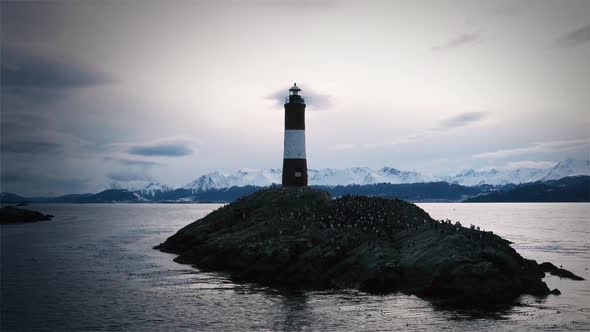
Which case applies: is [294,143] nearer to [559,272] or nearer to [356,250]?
[356,250]

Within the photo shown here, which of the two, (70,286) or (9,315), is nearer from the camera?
(9,315)

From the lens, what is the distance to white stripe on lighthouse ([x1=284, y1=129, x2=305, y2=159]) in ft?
209

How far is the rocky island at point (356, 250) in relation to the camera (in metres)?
32.8

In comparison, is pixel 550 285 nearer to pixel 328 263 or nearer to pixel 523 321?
pixel 523 321

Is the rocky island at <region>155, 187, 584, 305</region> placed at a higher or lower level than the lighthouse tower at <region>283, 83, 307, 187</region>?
lower

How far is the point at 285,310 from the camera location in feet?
99.7

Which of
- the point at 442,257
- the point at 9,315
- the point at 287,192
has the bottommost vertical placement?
the point at 9,315

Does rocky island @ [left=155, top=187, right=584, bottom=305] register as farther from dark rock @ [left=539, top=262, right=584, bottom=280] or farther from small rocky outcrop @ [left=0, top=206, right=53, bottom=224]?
small rocky outcrop @ [left=0, top=206, right=53, bottom=224]

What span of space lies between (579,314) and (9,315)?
33.6 meters

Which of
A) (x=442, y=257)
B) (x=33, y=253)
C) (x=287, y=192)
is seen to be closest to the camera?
(x=442, y=257)

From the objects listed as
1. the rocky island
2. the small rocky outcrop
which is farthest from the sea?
the small rocky outcrop

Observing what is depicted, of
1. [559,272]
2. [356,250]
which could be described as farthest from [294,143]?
[559,272]

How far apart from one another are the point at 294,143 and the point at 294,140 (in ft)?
1.26

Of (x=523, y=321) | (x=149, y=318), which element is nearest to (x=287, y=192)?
(x=149, y=318)
